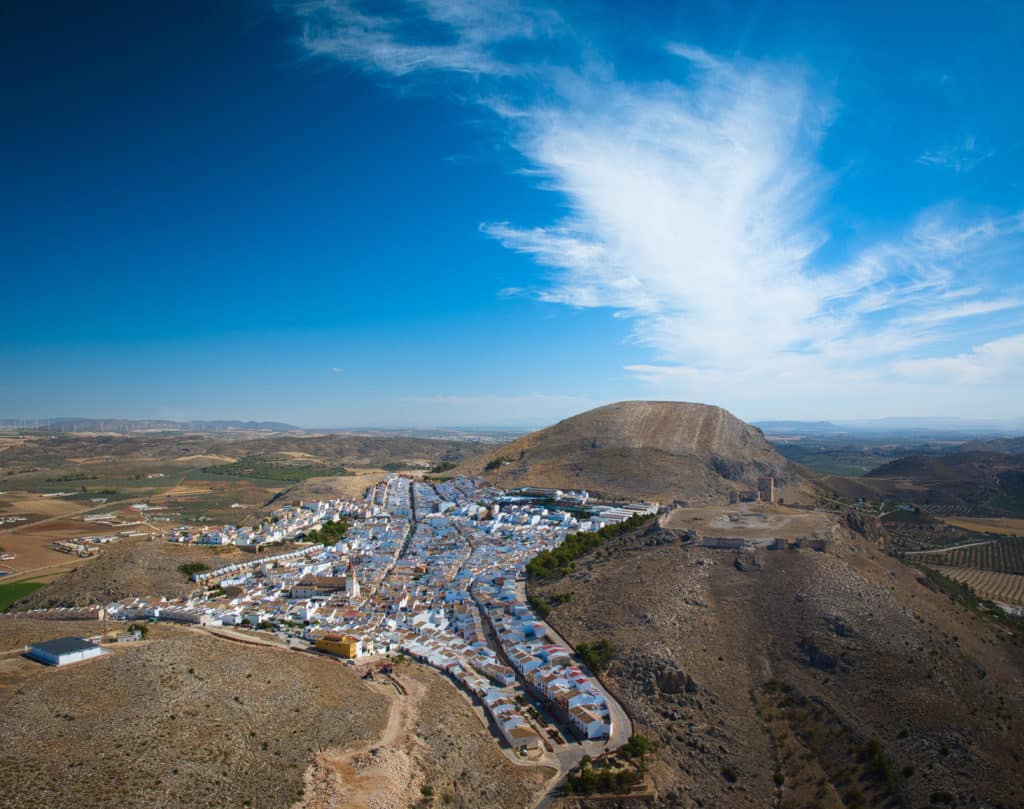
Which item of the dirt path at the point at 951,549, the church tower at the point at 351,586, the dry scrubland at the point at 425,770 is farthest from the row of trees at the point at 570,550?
the dirt path at the point at 951,549

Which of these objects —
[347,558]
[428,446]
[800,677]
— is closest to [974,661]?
[800,677]

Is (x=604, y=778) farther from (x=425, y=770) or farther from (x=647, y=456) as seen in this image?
(x=647, y=456)

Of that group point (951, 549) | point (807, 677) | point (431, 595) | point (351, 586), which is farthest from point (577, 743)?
point (951, 549)

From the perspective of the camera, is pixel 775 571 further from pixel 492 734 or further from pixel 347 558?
pixel 347 558

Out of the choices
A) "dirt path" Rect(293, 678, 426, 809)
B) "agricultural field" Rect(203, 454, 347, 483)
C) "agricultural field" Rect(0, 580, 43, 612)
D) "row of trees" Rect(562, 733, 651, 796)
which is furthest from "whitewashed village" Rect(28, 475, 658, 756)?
"agricultural field" Rect(203, 454, 347, 483)

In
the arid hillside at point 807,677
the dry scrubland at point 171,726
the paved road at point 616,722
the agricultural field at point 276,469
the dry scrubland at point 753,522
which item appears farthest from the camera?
the agricultural field at point 276,469

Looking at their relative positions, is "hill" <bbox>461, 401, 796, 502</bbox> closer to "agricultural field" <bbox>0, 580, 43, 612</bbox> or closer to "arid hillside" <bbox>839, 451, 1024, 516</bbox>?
"arid hillside" <bbox>839, 451, 1024, 516</bbox>

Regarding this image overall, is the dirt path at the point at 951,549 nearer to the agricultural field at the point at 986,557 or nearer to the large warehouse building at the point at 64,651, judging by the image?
the agricultural field at the point at 986,557
